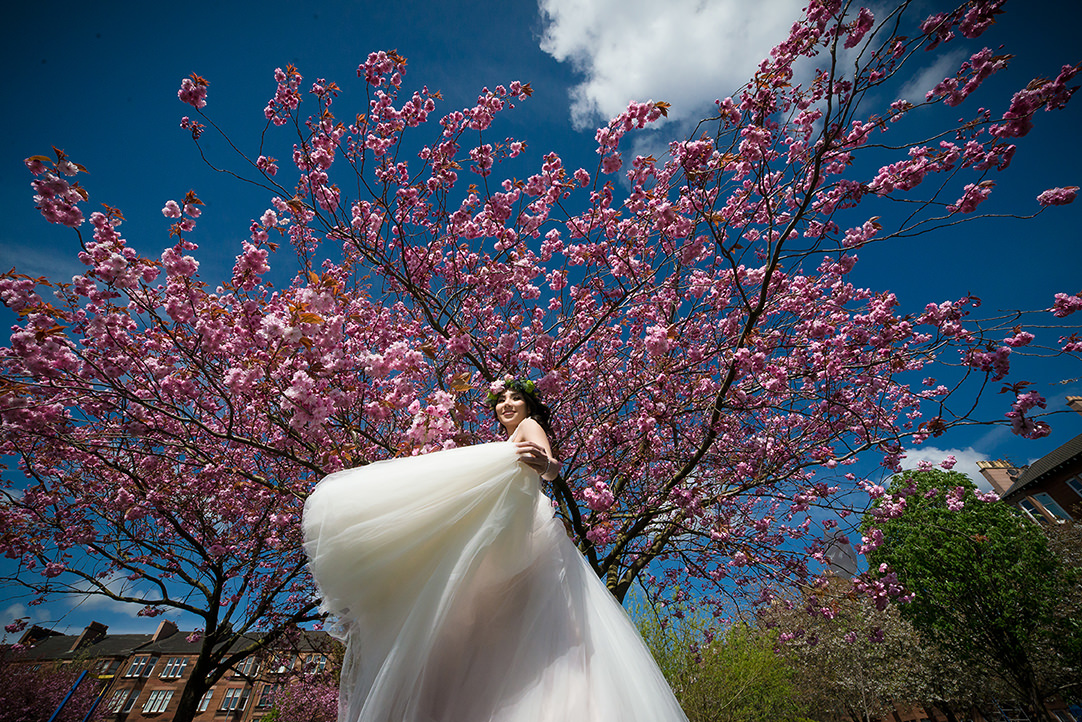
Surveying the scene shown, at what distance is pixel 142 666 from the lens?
29859 millimetres

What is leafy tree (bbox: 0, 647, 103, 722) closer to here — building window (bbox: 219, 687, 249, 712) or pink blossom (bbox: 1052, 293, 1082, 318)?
building window (bbox: 219, 687, 249, 712)

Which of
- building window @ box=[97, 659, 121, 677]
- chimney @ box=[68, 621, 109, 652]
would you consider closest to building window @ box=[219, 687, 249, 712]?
building window @ box=[97, 659, 121, 677]

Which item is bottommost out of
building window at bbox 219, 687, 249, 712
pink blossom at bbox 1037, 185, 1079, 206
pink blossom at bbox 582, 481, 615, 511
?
pink blossom at bbox 582, 481, 615, 511

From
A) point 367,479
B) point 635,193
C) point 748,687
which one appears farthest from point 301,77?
point 748,687

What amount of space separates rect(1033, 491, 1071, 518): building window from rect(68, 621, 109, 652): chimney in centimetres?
6249

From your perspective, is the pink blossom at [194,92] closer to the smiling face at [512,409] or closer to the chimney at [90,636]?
the smiling face at [512,409]

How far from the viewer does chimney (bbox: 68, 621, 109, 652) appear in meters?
32.1

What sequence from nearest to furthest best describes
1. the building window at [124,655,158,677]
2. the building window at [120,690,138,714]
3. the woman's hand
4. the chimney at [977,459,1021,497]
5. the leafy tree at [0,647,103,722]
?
the woman's hand < the leafy tree at [0,647,103,722] < the building window at [120,690,138,714] < the chimney at [977,459,1021,497] < the building window at [124,655,158,677]

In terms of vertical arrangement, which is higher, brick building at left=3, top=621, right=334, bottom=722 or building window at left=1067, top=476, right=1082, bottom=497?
brick building at left=3, top=621, right=334, bottom=722

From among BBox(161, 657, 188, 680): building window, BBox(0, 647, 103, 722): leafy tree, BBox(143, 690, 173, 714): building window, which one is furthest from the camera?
BBox(161, 657, 188, 680): building window

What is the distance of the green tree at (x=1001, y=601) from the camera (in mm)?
11922

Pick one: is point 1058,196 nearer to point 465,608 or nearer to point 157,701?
point 465,608

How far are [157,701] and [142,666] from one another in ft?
9.63

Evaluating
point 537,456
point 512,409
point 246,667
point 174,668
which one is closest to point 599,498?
point 512,409
